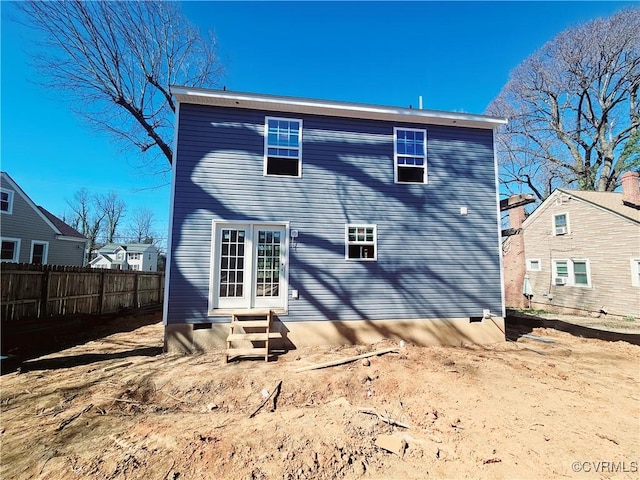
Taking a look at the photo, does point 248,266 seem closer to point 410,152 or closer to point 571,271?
point 410,152

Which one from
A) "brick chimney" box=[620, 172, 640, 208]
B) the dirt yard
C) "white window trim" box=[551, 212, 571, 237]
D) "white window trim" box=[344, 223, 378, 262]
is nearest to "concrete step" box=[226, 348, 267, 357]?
the dirt yard

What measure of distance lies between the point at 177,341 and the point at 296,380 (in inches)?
115

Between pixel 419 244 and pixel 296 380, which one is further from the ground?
pixel 419 244

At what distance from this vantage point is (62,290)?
7.99 meters

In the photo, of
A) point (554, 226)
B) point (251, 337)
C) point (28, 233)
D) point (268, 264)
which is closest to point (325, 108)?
point (268, 264)

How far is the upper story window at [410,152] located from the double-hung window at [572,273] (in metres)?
12.6

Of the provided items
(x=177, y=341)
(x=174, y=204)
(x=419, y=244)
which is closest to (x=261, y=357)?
(x=177, y=341)

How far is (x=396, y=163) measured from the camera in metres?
7.30

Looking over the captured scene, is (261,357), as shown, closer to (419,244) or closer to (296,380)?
(296,380)

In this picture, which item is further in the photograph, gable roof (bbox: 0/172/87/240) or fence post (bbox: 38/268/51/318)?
gable roof (bbox: 0/172/87/240)

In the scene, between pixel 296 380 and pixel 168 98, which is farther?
pixel 168 98

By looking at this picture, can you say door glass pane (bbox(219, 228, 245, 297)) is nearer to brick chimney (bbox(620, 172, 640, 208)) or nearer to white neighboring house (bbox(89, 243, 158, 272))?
brick chimney (bbox(620, 172, 640, 208))

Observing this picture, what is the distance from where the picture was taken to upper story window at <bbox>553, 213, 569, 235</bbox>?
15008 millimetres

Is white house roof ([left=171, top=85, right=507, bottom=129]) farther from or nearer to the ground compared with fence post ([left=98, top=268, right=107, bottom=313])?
farther from the ground
